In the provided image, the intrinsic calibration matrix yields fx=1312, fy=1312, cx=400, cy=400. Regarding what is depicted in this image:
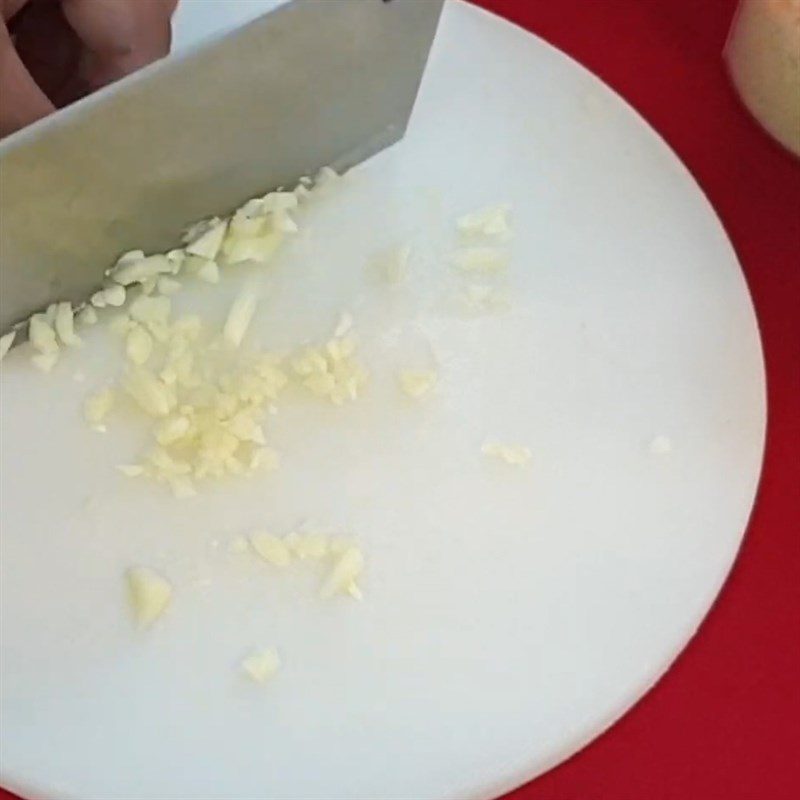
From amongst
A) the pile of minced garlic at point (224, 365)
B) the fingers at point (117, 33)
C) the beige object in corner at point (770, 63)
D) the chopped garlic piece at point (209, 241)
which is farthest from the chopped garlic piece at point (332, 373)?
the beige object in corner at point (770, 63)

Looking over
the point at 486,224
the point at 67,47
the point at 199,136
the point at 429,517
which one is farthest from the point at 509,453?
the point at 67,47

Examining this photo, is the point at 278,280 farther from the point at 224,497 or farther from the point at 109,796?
the point at 109,796

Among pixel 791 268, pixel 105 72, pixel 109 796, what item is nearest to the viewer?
pixel 109 796

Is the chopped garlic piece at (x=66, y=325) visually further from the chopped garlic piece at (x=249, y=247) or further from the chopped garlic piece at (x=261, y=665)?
the chopped garlic piece at (x=261, y=665)

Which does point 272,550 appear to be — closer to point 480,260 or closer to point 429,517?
point 429,517

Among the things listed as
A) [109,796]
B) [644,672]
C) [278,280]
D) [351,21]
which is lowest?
[109,796]

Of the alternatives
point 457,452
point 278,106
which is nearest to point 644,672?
point 457,452

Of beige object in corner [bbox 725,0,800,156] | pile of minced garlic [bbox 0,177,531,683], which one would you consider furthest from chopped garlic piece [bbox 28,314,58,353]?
beige object in corner [bbox 725,0,800,156]
